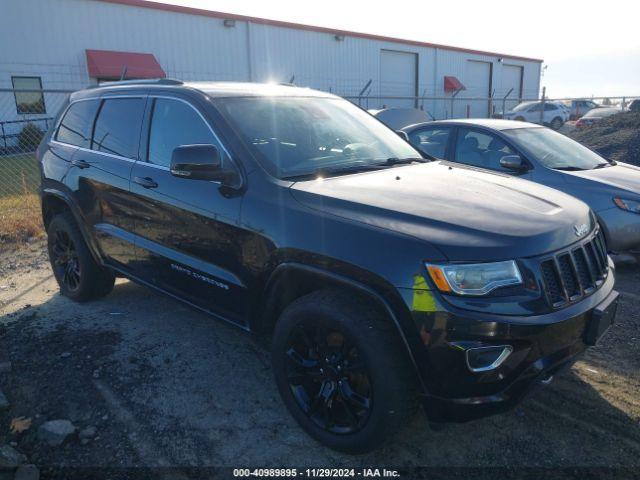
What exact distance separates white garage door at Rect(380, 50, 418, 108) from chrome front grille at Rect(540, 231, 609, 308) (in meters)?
27.4

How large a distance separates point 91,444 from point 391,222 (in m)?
2.03

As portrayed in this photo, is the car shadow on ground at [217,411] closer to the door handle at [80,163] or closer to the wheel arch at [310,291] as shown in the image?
the wheel arch at [310,291]

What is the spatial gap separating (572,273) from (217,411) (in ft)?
7.00

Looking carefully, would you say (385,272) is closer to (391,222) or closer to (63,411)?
(391,222)

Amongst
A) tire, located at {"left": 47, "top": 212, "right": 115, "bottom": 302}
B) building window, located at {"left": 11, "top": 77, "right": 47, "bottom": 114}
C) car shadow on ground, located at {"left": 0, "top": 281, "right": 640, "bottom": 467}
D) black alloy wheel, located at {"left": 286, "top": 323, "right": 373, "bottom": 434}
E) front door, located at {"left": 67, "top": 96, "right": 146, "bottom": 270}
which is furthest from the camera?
building window, located at {"left": 11, "top": 77, "right": 47, "bottom": 114}

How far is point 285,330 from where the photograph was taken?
9.03ft

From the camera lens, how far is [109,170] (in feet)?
13.0

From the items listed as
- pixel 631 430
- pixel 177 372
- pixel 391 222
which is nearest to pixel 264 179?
pixel 391 222

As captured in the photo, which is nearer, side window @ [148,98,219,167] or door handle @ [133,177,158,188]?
side window @ [148,98,219,167]

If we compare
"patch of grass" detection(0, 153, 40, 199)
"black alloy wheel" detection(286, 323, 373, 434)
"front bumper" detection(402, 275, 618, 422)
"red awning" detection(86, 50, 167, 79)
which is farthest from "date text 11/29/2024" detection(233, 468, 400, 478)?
"red awning" detection(86, 50, 167, 79)

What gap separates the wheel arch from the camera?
2314 mm

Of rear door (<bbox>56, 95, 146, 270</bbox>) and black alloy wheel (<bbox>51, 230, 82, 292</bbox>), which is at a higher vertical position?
rear door (<bbox>56, 95, 146, 270</bbox>)

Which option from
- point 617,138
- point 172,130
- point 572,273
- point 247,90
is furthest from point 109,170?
point 617,138

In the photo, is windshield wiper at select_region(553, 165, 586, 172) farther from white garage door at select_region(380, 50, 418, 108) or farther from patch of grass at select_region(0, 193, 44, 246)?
white garage door at select_region(380, 50, 418, 108)
